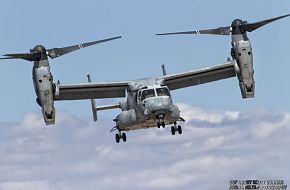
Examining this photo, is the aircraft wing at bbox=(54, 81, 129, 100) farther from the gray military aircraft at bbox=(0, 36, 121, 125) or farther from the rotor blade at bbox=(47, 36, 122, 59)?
the gray military aircraft at bbox=(0, 36, 121, 125)

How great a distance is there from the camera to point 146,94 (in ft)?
185

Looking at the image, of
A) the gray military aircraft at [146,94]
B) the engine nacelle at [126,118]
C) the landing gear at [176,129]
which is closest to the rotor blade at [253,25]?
the gray military aircraft at [146,94]

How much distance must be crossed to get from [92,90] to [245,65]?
1037 cm

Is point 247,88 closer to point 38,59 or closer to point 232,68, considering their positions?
point 232,68

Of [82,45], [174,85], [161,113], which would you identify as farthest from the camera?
[174,85]

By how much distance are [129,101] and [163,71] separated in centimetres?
711

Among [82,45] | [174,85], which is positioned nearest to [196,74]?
[174,85]

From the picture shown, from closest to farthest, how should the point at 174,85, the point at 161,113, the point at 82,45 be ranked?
the point at 161,113
the point at 82,45
the point at 174,85

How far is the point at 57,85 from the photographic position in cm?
5762

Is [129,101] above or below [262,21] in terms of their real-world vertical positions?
below

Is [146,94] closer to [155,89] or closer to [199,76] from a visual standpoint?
[155,89]

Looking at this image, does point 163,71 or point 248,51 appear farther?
point 163,71

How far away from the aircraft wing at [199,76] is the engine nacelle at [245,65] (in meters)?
1.91

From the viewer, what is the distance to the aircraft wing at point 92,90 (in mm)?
60656
